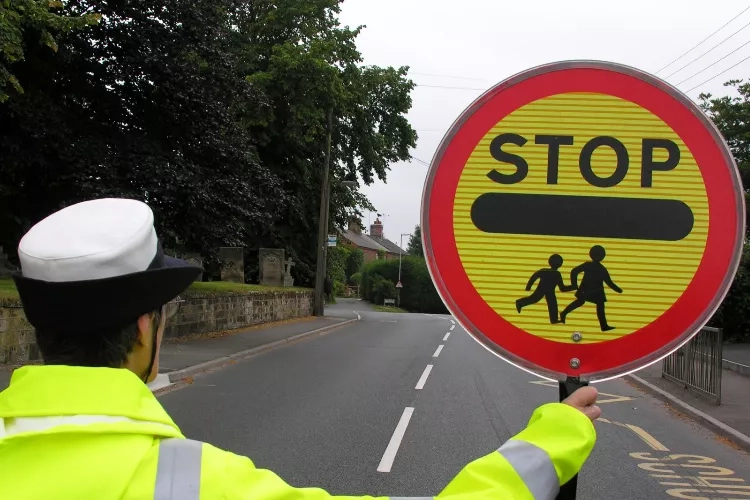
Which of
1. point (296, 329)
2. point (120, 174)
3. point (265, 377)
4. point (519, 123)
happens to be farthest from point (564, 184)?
point (296, 329)

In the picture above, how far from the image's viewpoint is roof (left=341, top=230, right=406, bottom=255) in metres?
104

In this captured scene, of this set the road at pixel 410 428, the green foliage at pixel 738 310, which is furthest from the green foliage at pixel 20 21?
the green foliage at pixel 738 310

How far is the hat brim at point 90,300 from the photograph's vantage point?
4.16ft

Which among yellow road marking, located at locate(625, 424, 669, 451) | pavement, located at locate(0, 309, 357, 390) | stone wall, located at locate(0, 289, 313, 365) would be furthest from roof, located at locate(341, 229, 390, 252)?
yellow road marking, located at locate(625, 424, 669, 451)

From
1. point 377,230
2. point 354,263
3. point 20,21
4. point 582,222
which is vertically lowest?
point 582,222

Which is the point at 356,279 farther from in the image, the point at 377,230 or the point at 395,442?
the point at 395,442

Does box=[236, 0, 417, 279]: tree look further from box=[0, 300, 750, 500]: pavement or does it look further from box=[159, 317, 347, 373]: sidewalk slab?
box=[0, 300, 750, 500]: pavement

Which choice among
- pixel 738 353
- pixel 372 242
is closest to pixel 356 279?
pixel 372 242

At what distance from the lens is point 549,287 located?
1527 mm

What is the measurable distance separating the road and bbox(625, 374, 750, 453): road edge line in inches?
7.1

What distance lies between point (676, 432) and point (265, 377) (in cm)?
675

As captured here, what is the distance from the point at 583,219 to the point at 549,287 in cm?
16

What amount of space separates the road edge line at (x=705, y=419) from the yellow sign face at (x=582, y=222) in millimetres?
7864

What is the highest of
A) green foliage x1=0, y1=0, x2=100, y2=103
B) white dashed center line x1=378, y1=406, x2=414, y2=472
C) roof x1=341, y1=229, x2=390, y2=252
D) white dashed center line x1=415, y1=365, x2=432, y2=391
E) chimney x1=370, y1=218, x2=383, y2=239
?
chimney x1=370, y1=218, x2=383, y2=239
